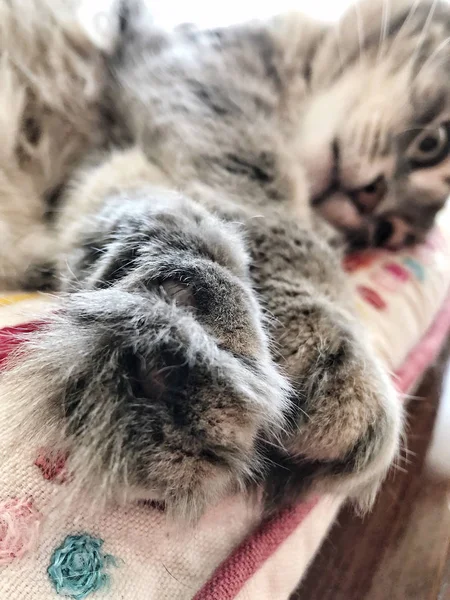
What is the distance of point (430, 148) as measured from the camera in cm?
97

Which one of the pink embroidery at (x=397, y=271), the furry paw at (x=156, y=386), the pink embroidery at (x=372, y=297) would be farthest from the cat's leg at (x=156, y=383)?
the pink embroidery at (x=397, y=271)

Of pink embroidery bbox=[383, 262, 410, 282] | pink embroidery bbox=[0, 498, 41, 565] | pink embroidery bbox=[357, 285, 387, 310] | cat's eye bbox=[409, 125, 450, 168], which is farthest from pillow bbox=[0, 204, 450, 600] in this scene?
cat's eye bbox=[409, 125, 450, 168]

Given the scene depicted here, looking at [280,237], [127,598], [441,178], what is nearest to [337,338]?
[280,237]

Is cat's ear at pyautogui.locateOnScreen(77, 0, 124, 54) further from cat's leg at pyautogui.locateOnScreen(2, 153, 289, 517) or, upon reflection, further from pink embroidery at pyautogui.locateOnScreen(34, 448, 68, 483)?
pink embroidery at pyautogui.locateOnScreen(34, 448, 68, 483)

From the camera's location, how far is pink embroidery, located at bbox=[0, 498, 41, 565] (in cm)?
43

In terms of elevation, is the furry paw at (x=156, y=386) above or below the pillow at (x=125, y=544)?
above

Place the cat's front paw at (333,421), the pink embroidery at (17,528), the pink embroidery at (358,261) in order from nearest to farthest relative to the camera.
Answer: the pink embroidery at (17,528) → the cat's front paw at (333,421) → the pink embroidery at (358,261)

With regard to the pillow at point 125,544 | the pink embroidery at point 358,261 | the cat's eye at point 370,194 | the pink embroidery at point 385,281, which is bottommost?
the pillow at point 125,544

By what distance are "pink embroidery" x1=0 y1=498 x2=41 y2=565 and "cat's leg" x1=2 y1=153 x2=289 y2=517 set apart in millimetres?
46

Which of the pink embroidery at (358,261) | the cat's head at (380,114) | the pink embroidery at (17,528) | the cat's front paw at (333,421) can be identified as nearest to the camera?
the pink embroidery at (17,528)

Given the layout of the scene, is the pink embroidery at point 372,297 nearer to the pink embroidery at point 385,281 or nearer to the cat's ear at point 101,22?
the pink embroidery at point 385,281

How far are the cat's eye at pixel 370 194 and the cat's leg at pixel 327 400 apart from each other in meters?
0.40

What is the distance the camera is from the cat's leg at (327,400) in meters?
0.54

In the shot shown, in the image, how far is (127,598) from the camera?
46cm
